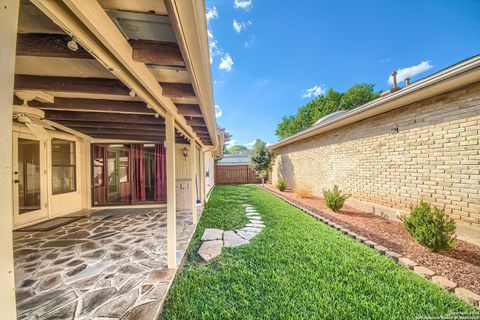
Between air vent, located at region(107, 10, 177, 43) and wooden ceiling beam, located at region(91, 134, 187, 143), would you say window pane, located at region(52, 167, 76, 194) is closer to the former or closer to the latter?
wooden ceiling beam, located at region(91, 134, 187, 143)

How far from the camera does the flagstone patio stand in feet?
6.57

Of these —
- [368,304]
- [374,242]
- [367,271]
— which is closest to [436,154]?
[374,242]

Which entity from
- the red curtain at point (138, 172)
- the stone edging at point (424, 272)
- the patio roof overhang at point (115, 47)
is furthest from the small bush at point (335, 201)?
the red curtain at point (138, 172)

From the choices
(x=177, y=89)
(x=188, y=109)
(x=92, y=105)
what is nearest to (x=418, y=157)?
(x=188, y=109)

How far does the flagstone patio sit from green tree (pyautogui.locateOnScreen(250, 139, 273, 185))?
9310mm

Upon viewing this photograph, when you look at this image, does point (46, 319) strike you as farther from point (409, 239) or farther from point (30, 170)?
point (409, 239)

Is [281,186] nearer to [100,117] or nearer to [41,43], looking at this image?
[100,117]

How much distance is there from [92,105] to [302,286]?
4.11 m

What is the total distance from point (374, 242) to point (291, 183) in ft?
24.4

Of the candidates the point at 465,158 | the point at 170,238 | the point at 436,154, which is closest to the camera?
the point at 170,238

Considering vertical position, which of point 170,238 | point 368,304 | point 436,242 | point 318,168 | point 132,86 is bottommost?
point 368,304

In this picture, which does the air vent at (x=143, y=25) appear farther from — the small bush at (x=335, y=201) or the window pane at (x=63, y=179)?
the window pane at (x=63, y=179)

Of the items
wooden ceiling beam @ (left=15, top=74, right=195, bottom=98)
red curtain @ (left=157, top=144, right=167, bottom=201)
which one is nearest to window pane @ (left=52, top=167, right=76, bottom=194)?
red curtain @ (left=157, top=144, right=167, bottom=201)

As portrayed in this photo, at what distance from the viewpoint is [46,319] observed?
186 cm
